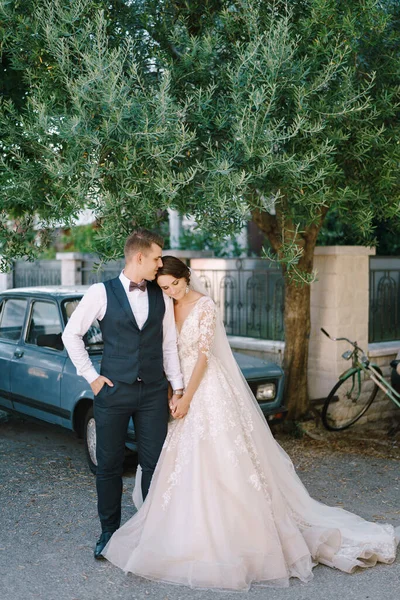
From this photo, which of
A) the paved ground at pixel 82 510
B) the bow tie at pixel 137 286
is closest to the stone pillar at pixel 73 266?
the paved ground at pixel 82 510

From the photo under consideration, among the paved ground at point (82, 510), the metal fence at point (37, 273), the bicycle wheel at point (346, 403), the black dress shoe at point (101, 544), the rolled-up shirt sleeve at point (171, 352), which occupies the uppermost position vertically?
the metal fence at point (37, 273)

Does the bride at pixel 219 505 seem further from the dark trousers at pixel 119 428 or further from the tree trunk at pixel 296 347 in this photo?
the tree trunk at pixel 296 347

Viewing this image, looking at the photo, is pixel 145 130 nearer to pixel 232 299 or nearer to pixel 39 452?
pixel 39 452

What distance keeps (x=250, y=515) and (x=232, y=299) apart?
5.27m

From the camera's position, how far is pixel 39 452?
25.1ft

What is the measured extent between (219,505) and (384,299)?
5.37 m

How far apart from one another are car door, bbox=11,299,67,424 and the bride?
2533mm

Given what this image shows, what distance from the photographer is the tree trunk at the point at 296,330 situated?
310 inches

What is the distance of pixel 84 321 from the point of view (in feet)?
14.9

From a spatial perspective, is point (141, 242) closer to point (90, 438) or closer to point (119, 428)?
point (119, 428)

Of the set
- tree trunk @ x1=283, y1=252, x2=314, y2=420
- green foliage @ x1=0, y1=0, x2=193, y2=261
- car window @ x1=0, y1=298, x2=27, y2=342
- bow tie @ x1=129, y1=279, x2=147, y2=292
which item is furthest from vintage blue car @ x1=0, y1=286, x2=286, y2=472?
bow tie @ x1=129, y1=279, x2=147, y2=292

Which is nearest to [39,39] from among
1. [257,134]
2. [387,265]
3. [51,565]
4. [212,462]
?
[257,134]

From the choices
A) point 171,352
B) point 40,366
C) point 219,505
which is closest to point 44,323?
point 40,366

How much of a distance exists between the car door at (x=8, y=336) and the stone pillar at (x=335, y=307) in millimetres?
3221
